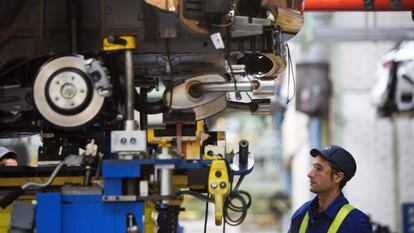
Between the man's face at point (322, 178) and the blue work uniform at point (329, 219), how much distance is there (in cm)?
9

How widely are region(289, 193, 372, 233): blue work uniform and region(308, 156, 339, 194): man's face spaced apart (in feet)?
0.29

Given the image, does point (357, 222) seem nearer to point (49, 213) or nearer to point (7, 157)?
point (49, 213)

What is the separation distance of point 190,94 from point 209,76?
0.16 m

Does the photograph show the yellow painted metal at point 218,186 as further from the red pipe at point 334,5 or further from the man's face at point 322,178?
the red pipe at point 334,5

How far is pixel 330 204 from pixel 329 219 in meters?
0.11

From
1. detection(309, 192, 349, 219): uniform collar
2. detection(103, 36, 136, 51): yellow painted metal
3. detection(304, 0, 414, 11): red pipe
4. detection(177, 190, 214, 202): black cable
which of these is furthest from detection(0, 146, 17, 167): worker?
detection(304, 0, 414, 11): red pipe

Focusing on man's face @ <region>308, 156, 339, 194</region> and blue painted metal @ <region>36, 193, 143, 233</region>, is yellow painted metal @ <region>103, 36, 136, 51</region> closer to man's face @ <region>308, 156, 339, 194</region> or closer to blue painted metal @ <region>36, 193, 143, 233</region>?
blue painted metal @ <region>36, 193, 143, 233</region>

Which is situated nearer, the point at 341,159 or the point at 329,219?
the point at 329,219

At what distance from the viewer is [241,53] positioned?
14.9 feet

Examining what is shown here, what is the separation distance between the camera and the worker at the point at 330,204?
4570mm

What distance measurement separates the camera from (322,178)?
4.83 meters

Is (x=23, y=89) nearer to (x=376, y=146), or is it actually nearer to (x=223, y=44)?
(x=223, y=44)

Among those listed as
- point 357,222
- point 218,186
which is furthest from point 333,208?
point 218,186

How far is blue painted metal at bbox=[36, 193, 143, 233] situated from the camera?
13.0 feet
